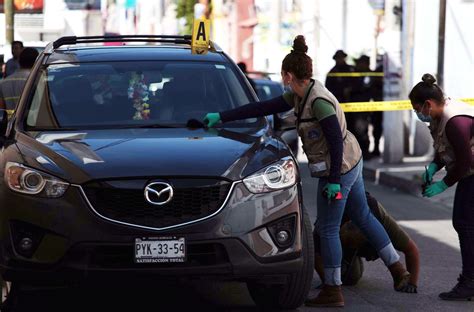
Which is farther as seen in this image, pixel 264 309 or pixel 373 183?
pixel 373 183

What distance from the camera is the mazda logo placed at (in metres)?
7.30

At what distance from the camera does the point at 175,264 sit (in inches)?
288

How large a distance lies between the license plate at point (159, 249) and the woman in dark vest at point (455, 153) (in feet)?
6.58

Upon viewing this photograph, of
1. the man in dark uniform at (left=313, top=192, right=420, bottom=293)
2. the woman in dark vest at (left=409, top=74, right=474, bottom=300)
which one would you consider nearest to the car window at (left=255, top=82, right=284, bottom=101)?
the man in dark uniform at (left=313, top=192, right=420, bottom=293)

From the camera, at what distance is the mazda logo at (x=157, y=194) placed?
730cm

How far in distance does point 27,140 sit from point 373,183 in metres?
11.5

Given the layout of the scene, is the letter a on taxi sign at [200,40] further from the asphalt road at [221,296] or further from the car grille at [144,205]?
the car grille at [144,205]

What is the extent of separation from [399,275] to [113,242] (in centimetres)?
250

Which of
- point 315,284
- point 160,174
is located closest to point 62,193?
point 160,174

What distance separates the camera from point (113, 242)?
723 centimetres

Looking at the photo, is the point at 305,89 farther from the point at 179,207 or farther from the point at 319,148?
the point at 179,207

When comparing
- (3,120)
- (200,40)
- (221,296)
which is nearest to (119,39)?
(200,40)

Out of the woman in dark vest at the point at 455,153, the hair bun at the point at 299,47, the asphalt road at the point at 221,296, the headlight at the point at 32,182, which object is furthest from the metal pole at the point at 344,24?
the headlight at the point at 32,182

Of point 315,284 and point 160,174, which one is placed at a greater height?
point 160,174
